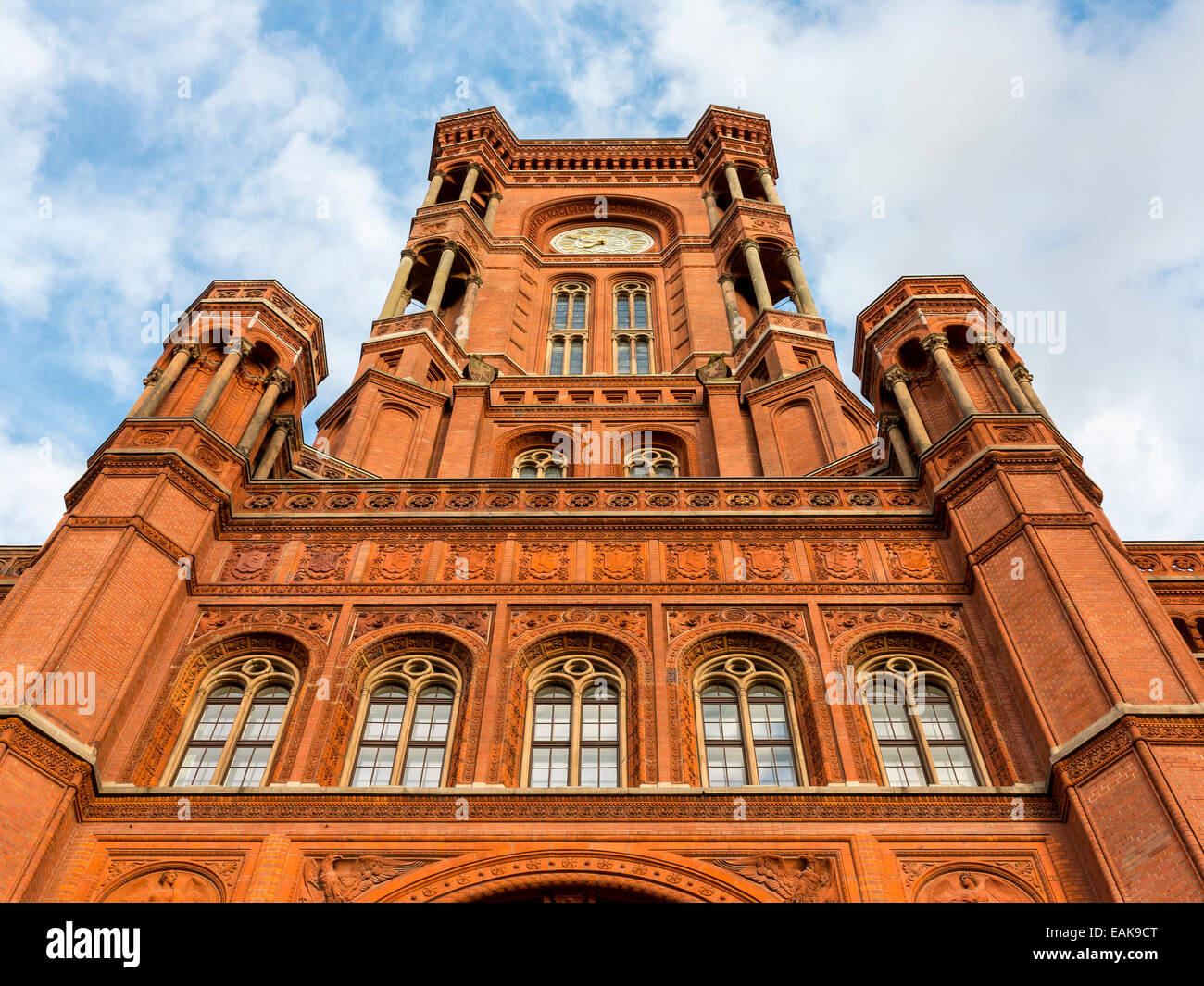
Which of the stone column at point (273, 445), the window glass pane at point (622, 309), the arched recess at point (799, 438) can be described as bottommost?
the stone column at point (273, 445)

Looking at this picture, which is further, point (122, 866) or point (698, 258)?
point (698, 258)

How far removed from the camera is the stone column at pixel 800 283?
32750mm

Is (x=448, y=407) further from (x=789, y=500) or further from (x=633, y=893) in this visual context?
(x=633, y=893)

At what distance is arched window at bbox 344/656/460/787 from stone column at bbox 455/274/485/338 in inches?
740

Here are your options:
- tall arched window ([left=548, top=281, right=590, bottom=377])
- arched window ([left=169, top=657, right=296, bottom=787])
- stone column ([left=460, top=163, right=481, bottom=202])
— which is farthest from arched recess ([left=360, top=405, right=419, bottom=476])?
stone column ([left=460, top=163, right=481, bottom=202])

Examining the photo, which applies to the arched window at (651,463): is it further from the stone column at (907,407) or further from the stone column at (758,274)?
the stone column at (758,274)

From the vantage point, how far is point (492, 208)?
139ft

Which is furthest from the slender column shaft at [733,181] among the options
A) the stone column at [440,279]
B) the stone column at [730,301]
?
the stone column at [440,279]

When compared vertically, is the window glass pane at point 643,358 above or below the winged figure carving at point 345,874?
above

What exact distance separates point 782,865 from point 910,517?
7.02 m

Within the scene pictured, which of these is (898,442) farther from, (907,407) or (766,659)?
(766,659)

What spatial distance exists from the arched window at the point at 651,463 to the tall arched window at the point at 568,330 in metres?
6.03
